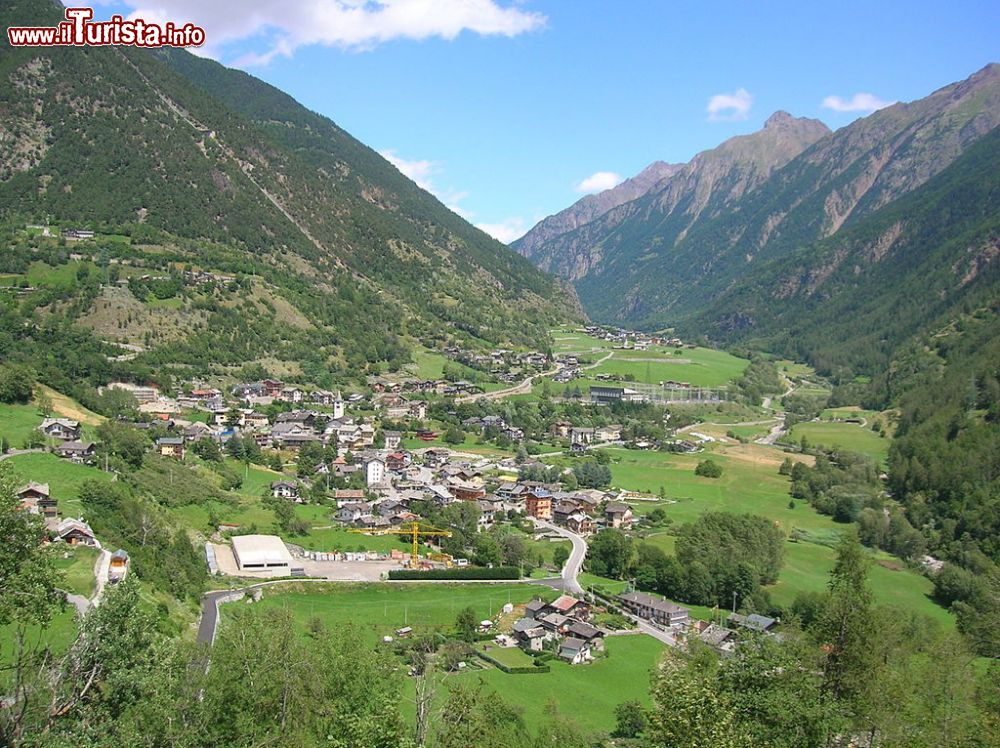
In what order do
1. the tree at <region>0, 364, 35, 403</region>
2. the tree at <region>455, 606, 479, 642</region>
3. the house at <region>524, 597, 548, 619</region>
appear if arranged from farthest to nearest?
the tree at <region>0, 364, 35, 403</region>, the house at <region>524, 597, 548, 619</region>, the tree at <region>455, 606, 479, 642</region>

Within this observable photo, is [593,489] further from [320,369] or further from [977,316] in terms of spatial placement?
[977,316]

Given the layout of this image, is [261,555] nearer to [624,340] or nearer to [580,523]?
[580,523]

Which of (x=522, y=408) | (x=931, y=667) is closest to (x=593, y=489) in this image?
(x=522, y=408)

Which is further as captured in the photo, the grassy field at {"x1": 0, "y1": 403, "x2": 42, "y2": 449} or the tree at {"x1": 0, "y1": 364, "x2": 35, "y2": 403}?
the tree at {"x1": 0, "y1": 364, "x2": 35, "y2": 403}

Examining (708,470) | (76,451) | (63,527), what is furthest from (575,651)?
(708,470)

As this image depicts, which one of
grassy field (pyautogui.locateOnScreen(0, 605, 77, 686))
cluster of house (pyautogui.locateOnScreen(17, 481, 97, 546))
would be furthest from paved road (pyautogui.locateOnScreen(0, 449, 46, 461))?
grassy field (pyautogui.locateOnScreen(0, 605, 77, 686))

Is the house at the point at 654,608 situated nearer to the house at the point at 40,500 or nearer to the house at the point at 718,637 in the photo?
the house at the point at 718,637

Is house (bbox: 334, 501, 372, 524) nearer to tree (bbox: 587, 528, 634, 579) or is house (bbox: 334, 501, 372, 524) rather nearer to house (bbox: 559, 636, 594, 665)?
tree (bbox: 587, 528, 634, 579)
